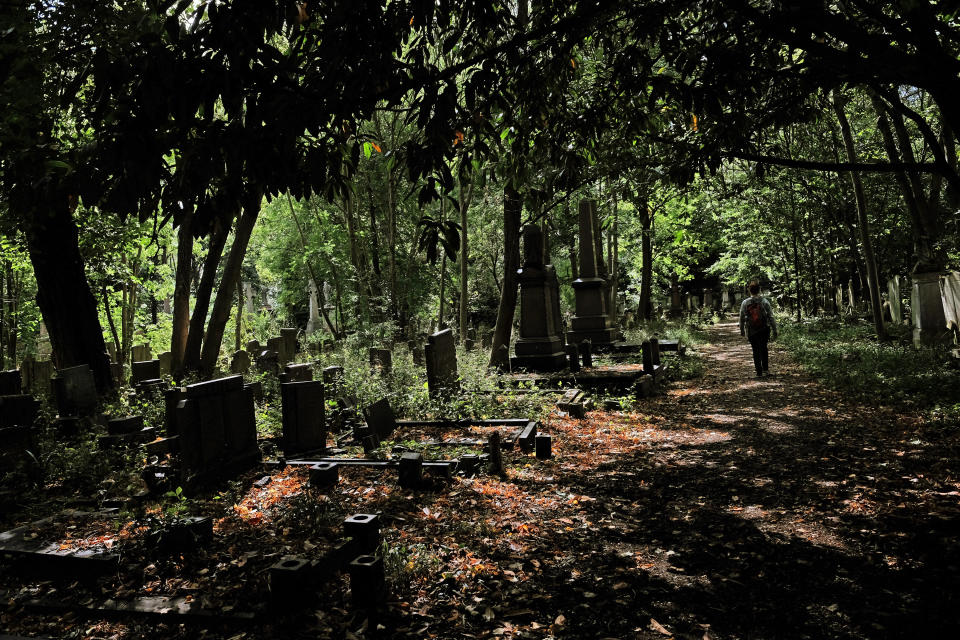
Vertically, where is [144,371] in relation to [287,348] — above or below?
below

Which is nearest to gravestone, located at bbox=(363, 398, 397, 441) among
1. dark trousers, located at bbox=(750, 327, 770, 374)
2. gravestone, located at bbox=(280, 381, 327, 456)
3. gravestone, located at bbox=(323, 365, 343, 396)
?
gravestone, located at bbox=(280, 381, 327, 456)

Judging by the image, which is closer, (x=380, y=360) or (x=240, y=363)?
(x=380, y=360)

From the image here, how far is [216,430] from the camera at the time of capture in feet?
19.6

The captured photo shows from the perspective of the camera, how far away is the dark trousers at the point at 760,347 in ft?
38.7

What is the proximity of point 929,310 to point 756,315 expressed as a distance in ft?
13.4

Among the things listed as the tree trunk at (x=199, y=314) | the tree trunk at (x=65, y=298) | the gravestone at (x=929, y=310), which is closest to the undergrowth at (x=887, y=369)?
the gravestone at (x=929, y=310)

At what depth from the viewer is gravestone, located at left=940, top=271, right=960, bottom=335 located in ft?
35.9

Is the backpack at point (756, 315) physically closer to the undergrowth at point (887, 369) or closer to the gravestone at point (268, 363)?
the undergrowth at point (887, 369)

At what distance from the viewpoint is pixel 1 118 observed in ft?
18.6

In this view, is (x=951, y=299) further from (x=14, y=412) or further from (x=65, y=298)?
(x=65, y=298)

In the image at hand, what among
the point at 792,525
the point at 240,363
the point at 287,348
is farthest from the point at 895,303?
the point at 240,363

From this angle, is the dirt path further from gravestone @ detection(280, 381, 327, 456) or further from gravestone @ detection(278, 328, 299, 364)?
gravestone @ detection(278, 328, 299, 364)

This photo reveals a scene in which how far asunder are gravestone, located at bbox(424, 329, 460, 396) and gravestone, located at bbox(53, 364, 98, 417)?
16.7ft

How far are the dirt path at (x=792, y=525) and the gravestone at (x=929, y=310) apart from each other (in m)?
5.28
